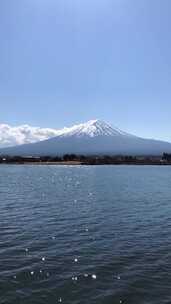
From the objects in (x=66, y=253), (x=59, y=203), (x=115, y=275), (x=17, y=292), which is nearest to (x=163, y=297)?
(x=115, y=275)

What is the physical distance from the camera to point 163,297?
45.5 feet

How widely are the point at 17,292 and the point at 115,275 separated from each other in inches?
162

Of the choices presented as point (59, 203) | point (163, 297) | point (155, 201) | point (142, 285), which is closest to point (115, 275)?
point (142, 285)

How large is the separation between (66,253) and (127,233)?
6.14 meters

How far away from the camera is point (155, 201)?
41.7 m

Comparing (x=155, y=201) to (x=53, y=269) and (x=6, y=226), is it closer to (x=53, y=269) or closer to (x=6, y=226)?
(x=6, y=226)

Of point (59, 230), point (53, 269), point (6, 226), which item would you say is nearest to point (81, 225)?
point (59, 230)

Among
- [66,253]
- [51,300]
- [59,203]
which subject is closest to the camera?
[51,300]

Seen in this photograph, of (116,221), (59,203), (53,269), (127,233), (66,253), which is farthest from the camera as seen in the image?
(59,203)

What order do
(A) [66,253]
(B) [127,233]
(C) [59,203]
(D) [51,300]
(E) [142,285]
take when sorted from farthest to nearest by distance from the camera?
(C) [59,203]
(B) [127,233]
(A) [66,253]
(E) [142,285]
(D) [51,300]

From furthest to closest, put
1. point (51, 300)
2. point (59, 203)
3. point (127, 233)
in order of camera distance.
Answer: point (59, 203) < point (127, 233) < point (51, 300)

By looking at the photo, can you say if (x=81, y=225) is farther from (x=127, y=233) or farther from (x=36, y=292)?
(x=36, y=292)

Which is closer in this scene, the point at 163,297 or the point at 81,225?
the point at 163,297

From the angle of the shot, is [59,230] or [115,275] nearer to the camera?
[115,275]
